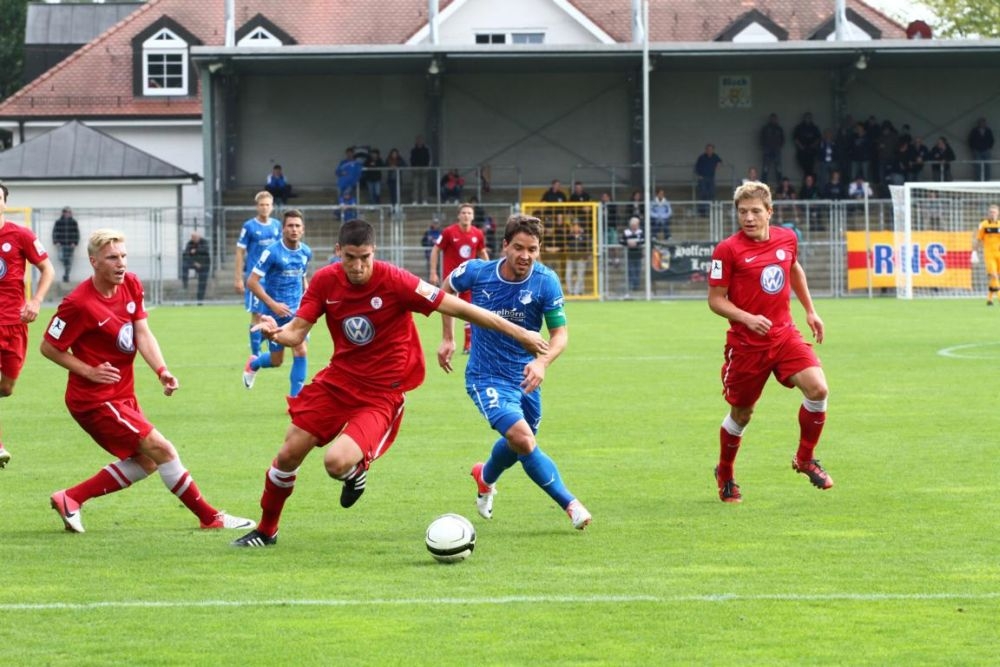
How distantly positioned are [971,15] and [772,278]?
6266 cm

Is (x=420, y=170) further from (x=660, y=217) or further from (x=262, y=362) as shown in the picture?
(x=262, y=362)

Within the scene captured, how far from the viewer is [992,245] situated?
106ft

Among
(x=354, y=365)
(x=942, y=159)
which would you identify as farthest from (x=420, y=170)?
(x=354, y=365)

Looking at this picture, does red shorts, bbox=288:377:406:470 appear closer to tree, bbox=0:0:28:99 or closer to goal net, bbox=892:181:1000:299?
goal net, bbox=892:181:1000:299

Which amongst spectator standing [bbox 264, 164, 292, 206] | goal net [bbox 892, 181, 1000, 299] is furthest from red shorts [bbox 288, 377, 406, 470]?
spectator standing [bbox 264, 164, 292, 206]

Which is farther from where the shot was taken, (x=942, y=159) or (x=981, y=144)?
(x=981, y=144)

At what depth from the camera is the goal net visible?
36719mm

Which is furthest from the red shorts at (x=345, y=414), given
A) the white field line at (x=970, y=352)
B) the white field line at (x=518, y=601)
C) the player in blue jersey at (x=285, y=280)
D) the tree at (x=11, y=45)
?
→ the tree at (x=11, y=45)

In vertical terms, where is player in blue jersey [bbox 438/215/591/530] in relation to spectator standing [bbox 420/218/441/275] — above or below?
below

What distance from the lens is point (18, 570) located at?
305 inches

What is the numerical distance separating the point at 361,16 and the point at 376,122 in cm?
1123

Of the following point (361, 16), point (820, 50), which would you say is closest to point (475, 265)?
point (820, 50)

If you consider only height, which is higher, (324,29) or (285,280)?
(324,29)

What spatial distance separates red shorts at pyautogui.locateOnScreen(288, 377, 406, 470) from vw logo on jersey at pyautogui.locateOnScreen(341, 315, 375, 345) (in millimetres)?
266
